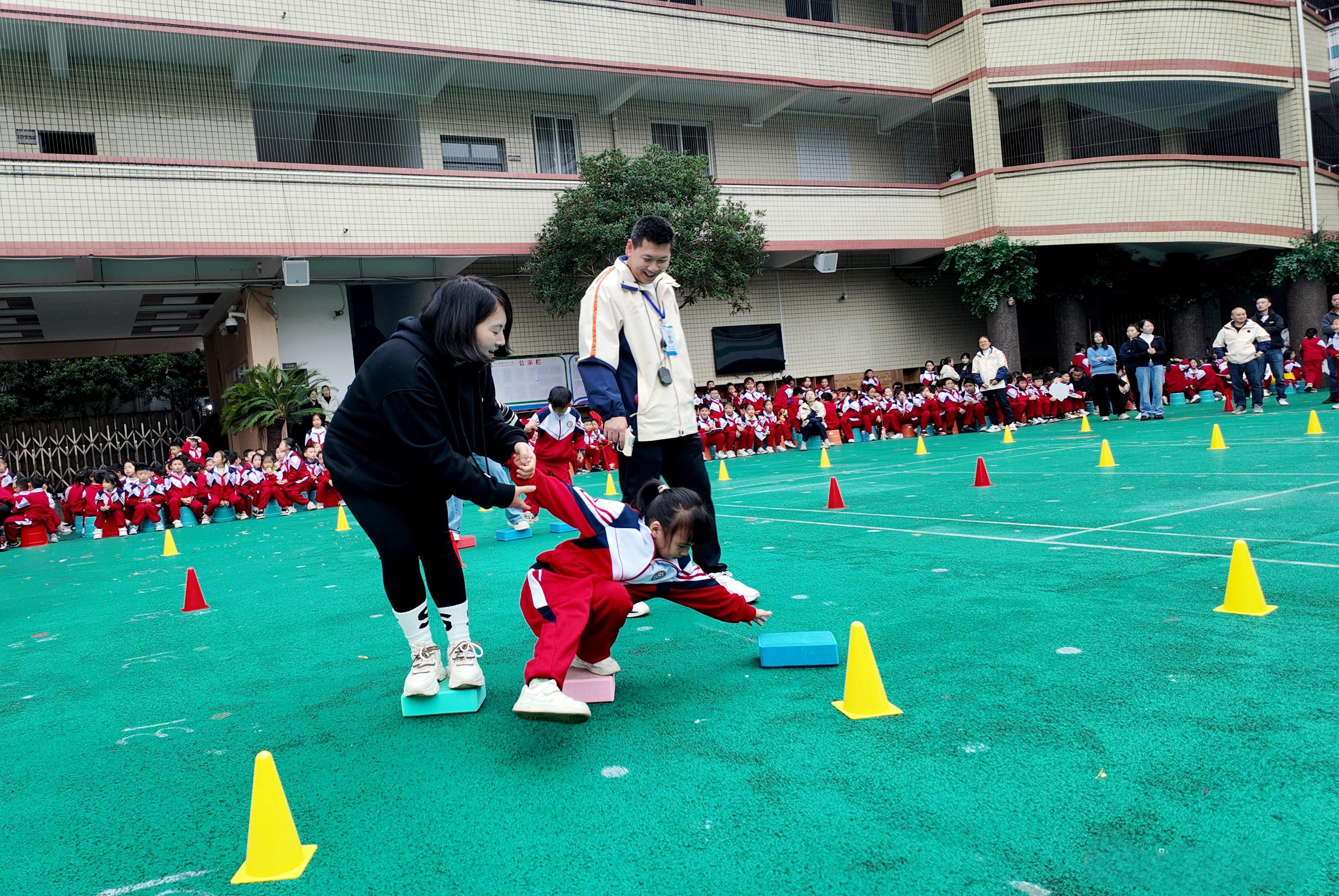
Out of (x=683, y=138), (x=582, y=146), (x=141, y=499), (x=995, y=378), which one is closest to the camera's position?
(x=141, y=499)

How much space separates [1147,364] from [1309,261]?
9.09 m

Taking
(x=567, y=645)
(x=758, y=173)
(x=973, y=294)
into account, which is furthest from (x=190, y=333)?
(x=567, y=645)

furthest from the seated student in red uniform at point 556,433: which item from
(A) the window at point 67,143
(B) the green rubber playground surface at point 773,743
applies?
(A) the window at point 67,143

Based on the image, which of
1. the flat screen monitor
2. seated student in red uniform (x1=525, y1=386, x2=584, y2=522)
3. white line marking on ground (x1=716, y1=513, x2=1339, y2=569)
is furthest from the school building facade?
white line marking on ground (x1=716, y1=513, x2=1339, y2=569)

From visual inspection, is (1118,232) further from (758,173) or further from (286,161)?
(286,161)

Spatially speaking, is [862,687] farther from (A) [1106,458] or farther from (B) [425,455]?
(A) [1106,458]

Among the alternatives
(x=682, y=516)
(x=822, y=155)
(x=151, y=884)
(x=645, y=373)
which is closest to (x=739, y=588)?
(x=645, y=373)

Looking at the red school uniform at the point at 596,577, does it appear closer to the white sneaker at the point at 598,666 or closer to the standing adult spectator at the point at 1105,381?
the white sneaker at the point at 598,666

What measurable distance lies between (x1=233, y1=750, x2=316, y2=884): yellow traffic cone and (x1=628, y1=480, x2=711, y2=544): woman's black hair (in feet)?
5.28

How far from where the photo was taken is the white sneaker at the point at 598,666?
3686 mm

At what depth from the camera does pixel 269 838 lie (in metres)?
2.37

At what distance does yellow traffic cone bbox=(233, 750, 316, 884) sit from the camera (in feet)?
7.72

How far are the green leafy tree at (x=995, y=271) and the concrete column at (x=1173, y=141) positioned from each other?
4.42m

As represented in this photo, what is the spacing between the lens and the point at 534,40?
1902 cm
